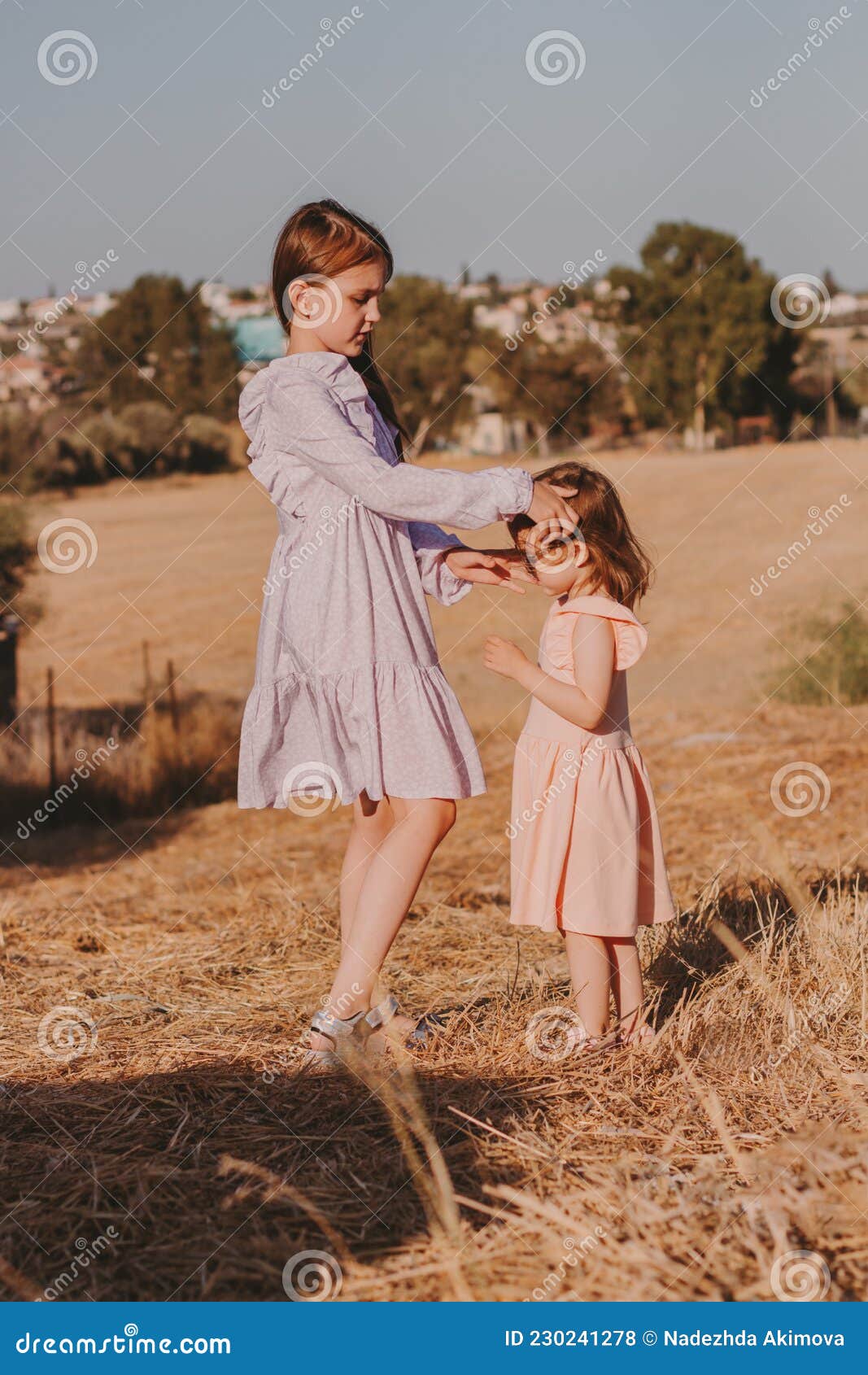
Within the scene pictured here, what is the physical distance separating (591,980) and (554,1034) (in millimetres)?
138

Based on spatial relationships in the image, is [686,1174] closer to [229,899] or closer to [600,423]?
[229,899]

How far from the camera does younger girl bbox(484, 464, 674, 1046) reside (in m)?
2.54

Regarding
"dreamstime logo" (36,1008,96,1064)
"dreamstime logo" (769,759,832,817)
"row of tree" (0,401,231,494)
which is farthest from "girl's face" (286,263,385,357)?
"row of tree" (0,401,231,494)

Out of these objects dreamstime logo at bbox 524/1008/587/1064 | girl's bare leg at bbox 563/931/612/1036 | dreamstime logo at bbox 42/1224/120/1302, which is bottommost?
dreamstime logo at bbox 42/1224/120/1302

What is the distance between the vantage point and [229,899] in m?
4.21

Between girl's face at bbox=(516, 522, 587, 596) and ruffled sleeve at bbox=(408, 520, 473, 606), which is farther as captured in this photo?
ruffled sleeve at bbox=(408, 520, 473, 606)

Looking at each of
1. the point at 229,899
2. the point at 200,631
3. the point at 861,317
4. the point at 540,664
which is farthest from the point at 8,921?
the point at 861,317

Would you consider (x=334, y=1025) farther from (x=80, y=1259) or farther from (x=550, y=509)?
(x=550, y=509)

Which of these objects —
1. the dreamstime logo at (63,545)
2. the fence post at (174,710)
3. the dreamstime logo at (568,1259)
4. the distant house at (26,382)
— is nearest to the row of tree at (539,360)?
the distant house at (26,382)

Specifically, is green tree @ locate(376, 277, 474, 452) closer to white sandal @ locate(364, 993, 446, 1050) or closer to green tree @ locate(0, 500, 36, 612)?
green tree @ locate(0, 500, 36, 612)

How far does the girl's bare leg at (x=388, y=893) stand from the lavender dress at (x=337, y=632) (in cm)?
6

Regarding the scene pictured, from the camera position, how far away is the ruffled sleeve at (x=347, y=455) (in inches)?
93.4

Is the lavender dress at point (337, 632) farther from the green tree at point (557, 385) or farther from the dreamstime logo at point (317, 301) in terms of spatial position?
the green tree at point (557, 385)

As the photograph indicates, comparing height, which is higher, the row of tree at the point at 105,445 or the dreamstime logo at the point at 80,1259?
the dreamstime logo at the point at 80,1259
